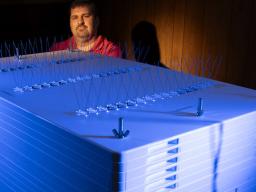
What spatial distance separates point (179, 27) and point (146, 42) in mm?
400

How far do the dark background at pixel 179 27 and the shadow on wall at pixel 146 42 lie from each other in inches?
1.3

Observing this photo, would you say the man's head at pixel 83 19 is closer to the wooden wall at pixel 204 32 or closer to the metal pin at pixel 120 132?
the wooden wall at pixel 204 32

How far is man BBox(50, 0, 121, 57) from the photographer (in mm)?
2447

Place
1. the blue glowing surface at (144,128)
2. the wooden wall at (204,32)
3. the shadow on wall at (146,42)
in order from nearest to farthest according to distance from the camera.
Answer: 1. the blue glowing surface at (144,128)
2. the wooden wall at (204,32)
3. the shadow on wall at (146,42)

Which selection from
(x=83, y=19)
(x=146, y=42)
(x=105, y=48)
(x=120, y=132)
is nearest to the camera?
(x=120, y=132)

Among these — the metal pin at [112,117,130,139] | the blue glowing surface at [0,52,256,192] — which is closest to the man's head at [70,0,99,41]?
the blue glowing surface at [0,52,256,192]

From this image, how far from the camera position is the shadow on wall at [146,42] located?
3.02 meters

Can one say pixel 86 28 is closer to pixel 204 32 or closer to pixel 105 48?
pixel 105 48

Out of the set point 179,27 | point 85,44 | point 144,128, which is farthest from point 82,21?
point 144,128

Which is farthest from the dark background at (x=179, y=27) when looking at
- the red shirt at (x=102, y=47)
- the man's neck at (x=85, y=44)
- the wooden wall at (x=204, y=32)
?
the man's neck at (x=85, y=44)

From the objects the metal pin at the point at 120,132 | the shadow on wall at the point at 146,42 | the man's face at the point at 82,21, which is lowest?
the shadow on wall at the point at 146,42

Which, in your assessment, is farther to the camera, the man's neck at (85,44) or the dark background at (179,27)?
the man's neck at (85,44)

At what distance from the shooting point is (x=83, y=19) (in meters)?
2.46

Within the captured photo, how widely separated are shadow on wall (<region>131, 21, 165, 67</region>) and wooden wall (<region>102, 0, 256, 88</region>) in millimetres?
41
